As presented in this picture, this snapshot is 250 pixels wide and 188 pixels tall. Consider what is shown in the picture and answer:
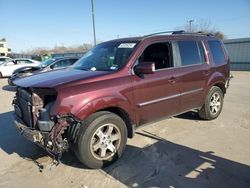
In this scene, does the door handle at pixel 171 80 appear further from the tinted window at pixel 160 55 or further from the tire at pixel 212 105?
the tire at pixel 212 105

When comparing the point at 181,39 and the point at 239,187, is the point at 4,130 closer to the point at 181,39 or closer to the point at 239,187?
the point at 181,39

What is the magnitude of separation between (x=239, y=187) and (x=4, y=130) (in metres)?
5.15

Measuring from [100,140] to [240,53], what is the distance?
846 inches

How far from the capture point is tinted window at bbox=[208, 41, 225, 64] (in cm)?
592

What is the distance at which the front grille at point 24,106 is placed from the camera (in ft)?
12.6

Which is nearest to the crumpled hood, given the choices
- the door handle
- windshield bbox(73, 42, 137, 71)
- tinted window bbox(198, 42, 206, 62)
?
windshield bbox(73, 42, 137, 71)

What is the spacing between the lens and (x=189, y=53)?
5.27 metres

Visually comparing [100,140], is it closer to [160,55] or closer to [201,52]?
[160,55]

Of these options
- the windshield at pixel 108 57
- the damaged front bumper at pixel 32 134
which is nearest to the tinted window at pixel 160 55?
the windshield at pixel 108 57

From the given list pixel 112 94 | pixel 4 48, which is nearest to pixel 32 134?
pixel 112 94

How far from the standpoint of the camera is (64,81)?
373cm

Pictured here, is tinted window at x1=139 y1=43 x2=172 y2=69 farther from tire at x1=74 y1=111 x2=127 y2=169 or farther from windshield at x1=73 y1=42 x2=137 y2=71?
tire at x1=74 y1=111 x2=127 y2=169

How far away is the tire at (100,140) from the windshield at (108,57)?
0.95 metres

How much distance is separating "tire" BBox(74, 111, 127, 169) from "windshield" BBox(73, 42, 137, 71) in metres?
0.95
